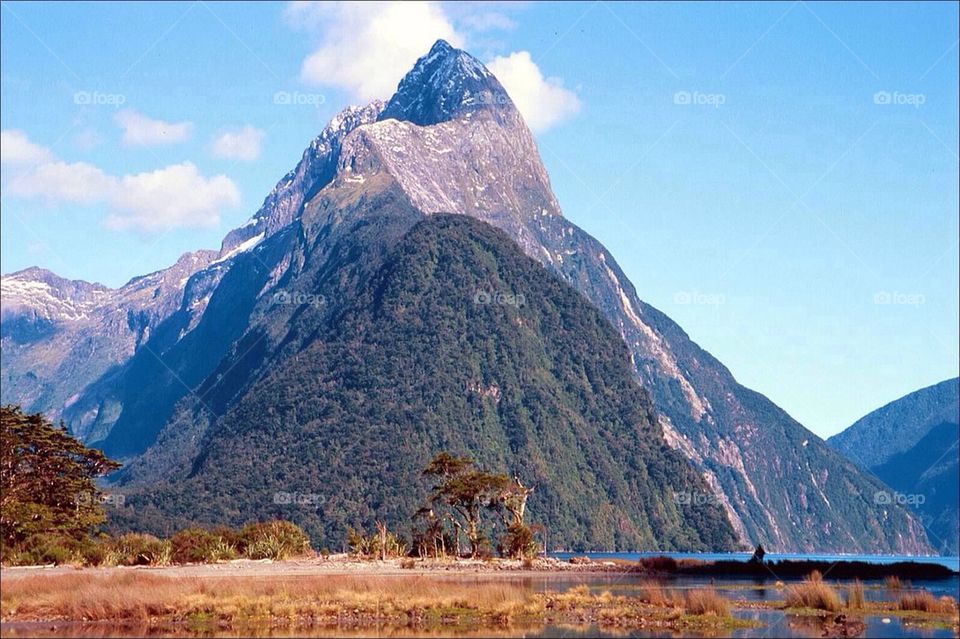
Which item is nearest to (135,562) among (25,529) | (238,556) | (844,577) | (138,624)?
(25,529)

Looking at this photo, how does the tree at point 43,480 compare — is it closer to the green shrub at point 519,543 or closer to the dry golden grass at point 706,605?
the green shrub at point 519,543

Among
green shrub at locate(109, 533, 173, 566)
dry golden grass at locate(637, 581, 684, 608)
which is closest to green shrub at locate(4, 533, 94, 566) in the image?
green shrub at locate(109, 533, 173, 566)

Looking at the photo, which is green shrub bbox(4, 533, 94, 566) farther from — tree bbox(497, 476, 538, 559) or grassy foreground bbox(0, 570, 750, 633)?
tree bbox(497, 476, 538, 559)

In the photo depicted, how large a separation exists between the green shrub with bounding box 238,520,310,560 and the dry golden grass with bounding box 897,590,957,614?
53549mm

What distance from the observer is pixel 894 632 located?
5422cm

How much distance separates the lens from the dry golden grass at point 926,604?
61000 millimetres

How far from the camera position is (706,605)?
60.0 metres

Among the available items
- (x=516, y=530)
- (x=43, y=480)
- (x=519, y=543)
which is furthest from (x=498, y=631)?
(x=519, y=543)

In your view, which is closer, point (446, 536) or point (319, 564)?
point (319, 564)

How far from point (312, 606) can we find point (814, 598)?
24.6m

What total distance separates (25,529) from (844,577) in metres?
59.3

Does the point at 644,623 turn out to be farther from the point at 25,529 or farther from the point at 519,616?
the point at 25,529

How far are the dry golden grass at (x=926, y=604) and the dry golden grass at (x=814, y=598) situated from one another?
328 centimetres

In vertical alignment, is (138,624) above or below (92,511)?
below
